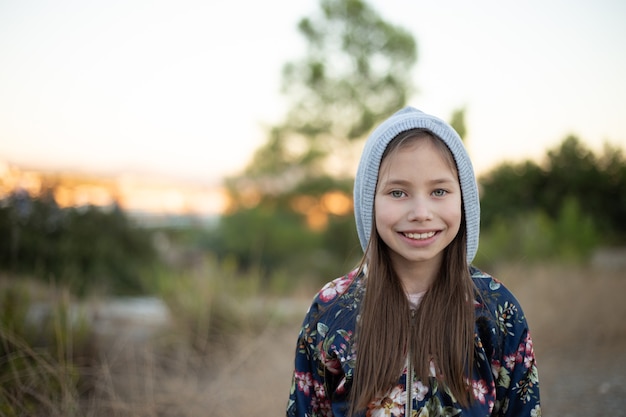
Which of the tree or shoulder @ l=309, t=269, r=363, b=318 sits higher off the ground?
the tree

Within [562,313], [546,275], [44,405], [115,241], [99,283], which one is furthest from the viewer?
[115,241]

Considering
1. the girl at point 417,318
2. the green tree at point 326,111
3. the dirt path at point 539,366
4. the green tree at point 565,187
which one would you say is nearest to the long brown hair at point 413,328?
the girl at point 417,318

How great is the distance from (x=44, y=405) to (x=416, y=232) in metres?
2.54

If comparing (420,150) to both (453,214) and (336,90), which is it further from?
(336,90)

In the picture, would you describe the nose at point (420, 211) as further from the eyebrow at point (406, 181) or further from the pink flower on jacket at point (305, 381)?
the pink flower on jacket at point (305, 381)

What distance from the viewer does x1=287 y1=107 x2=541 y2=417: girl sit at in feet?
5.26

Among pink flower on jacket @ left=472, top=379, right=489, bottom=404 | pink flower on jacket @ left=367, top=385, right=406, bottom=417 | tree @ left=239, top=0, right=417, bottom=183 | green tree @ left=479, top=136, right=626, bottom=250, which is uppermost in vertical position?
tree @ left=239, top=0, right=417, bottom=183

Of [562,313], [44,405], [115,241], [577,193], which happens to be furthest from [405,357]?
[577,193]

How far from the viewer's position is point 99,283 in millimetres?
8445

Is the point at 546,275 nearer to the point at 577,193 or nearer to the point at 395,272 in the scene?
the point at 395,272

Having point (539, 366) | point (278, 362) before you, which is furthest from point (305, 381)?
point (539, 366)

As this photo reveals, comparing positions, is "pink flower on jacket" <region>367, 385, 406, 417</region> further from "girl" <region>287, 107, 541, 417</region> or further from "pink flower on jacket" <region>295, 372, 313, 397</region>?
"pink flower on jacket" <region>295, 372, 313, 397</region>

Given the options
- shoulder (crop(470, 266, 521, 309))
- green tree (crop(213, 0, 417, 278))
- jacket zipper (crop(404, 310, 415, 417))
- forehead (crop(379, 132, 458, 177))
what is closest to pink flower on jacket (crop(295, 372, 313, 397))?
jacket zipper (crop(404, 310, 415, 417))

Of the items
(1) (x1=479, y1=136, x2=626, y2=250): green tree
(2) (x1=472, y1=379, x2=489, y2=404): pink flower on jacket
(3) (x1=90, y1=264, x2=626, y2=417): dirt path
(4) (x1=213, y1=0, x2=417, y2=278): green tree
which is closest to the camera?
(2) (x1=472, y1=379, x2=489, y2=404): pink flower on jacket
